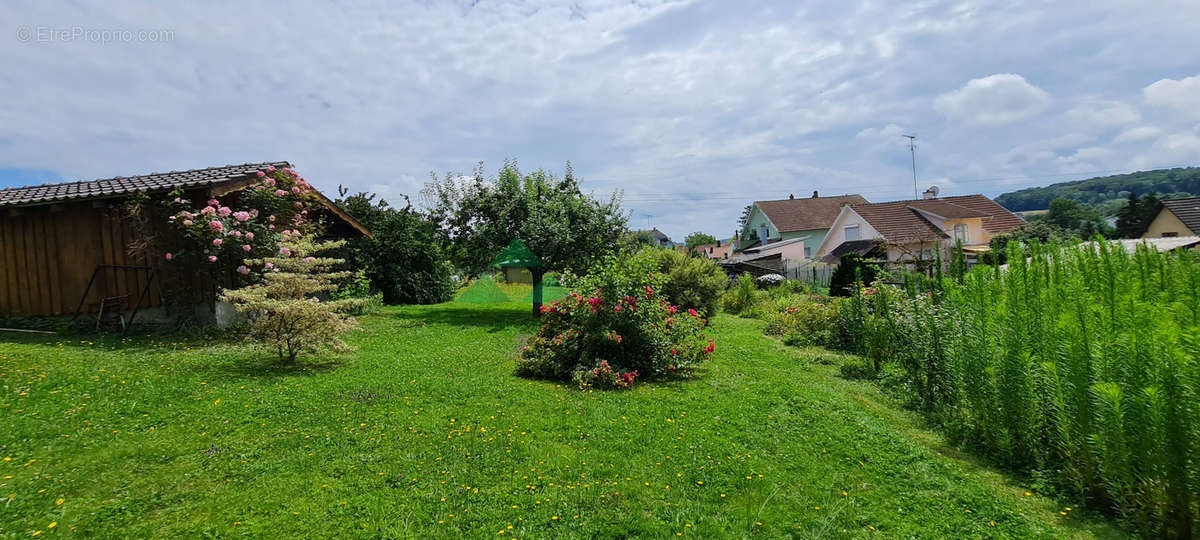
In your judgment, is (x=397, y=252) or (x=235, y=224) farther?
(x=397, y=252)

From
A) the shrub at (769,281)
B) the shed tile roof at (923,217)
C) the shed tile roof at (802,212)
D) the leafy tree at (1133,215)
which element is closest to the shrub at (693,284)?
the shrub at (769,281)

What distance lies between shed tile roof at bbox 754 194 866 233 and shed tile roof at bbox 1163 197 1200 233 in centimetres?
1573

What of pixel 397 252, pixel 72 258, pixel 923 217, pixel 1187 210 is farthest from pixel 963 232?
pixel 72 258

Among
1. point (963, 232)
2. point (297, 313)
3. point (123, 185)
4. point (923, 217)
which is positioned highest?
point (123, 185)

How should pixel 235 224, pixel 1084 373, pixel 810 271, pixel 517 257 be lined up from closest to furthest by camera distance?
pixel 1084 373, pixel 235 224, pixel 517 257, pixel 810 271

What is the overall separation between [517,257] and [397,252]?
273 inches

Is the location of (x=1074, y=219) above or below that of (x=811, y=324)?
above

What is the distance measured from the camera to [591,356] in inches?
324

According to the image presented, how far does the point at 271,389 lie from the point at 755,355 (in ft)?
26.0

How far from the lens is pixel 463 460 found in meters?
4.66

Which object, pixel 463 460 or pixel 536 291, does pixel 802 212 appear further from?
pixel 463 460

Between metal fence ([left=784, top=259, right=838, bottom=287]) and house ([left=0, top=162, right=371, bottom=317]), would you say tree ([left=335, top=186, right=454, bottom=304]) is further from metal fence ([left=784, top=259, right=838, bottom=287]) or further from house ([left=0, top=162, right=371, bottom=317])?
metal fence ([left=784, top=259, right=838, bottom=287])

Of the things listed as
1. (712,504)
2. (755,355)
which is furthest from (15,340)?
(755,355)

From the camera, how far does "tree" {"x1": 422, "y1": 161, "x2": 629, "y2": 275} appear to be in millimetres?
15320
